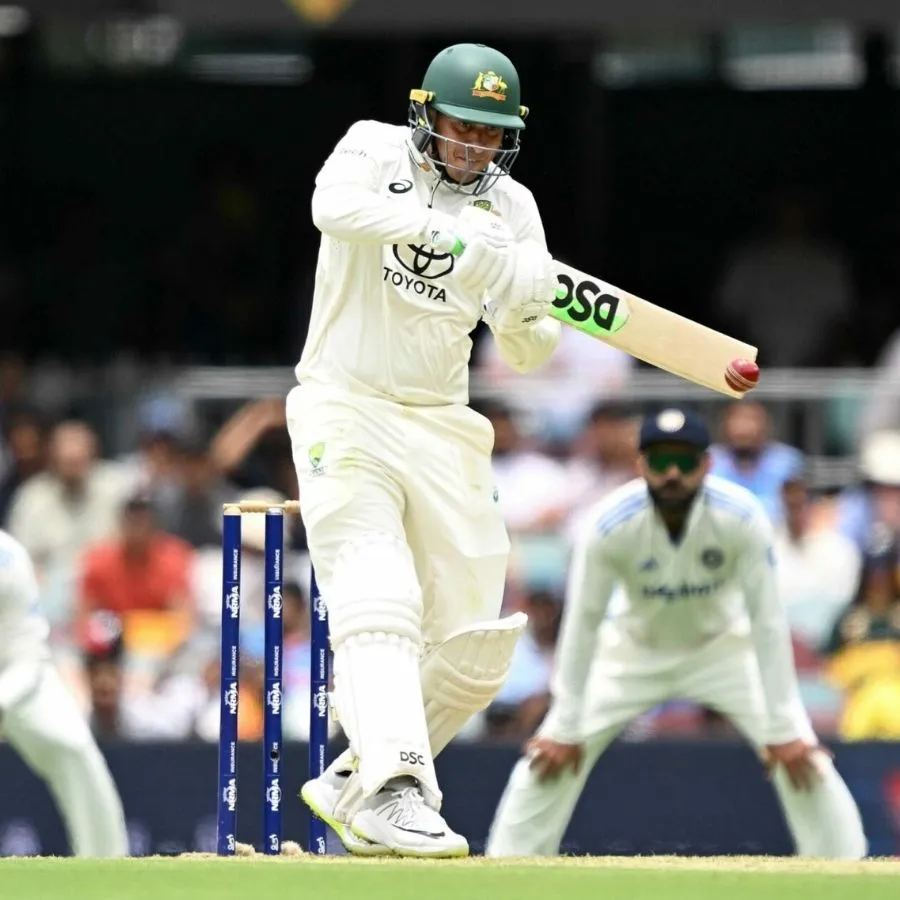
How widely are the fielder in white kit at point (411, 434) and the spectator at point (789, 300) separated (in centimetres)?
503

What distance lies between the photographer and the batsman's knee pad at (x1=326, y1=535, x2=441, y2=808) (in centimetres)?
468

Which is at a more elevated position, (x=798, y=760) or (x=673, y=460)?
(x=673, y=460)

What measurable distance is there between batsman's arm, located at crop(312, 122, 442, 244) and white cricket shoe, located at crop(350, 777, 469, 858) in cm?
108

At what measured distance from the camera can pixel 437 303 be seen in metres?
4.95

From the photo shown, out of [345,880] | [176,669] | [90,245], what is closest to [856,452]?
[176,669]

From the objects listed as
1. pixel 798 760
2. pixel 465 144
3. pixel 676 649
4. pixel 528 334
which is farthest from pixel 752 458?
pixel 465 144

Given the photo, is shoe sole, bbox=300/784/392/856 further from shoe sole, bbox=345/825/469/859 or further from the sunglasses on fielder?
the sunglasses on fielder

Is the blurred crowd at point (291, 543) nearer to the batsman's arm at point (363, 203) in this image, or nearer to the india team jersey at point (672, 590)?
the india team jersey at point (672, 590)

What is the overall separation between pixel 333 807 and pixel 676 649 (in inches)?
104

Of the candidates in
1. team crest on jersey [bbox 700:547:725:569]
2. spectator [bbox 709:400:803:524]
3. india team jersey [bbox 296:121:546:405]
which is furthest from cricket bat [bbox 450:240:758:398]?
spectator [bbox 709:400:803:524]

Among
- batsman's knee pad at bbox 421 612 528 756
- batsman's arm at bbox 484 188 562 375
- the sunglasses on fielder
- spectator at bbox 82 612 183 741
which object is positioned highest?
batsman's arm at bbox 484 188 562 375

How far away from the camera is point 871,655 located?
8023 millimetres

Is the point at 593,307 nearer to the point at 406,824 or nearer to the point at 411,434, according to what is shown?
the point at 411,434

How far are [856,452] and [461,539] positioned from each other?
4.03 metres
